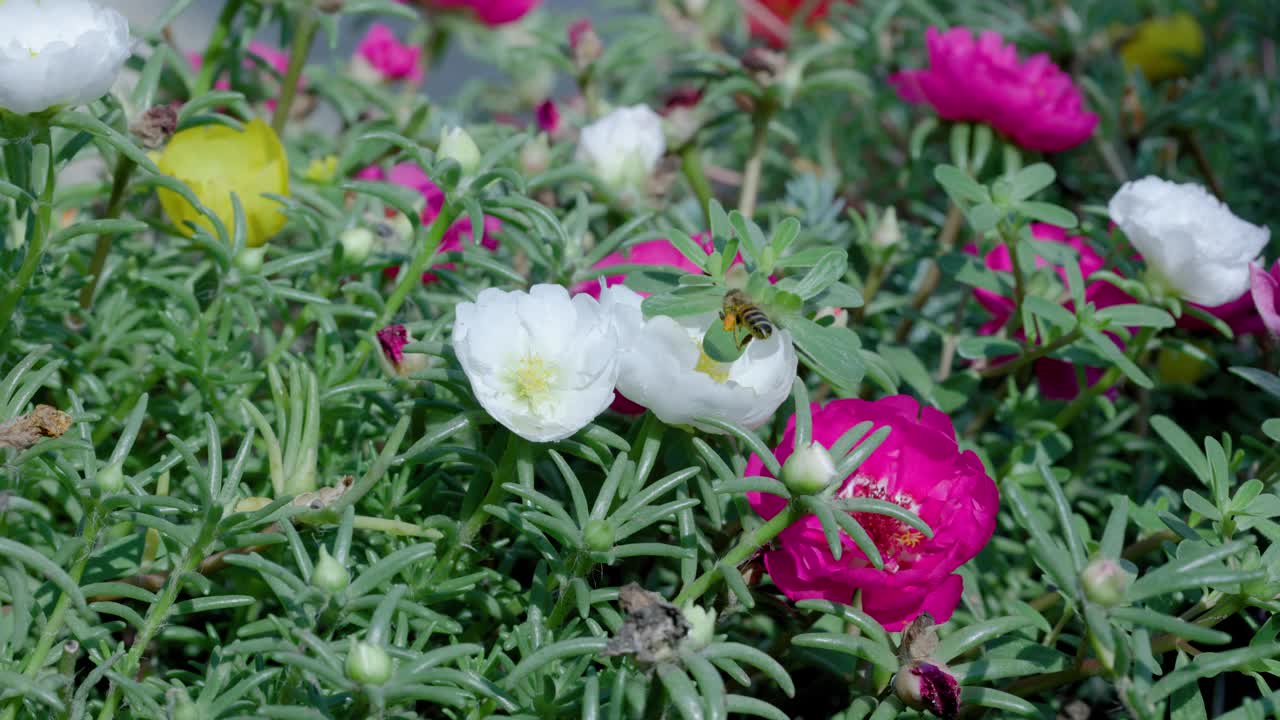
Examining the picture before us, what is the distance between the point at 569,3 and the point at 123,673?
10.4ft

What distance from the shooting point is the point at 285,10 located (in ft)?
5.04

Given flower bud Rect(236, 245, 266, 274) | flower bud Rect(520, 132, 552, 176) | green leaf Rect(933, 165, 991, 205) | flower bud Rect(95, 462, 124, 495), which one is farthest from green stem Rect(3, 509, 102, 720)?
green leaf Rect(933, 165, 991, 205)

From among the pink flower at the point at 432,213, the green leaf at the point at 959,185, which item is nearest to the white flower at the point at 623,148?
the pink flower at the point at 432,213

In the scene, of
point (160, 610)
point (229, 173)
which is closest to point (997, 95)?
point (229, 173)

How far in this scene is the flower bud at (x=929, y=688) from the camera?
2.98 feet

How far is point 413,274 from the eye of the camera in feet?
3.78

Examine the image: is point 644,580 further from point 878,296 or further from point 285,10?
point 285,10

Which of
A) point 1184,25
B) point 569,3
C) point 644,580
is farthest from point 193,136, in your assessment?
point 569,3

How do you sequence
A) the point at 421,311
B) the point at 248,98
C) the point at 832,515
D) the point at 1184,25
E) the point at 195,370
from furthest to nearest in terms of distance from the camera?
1. the point at 1184,25
2. the point at 248,98
3. the point at 421,311
4. the point at 195,370
5. the point at 832,515

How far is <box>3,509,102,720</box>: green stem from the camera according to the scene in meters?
0.90

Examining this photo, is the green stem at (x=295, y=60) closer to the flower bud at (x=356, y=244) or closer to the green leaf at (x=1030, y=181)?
the flower bud at (x=356, y=244)

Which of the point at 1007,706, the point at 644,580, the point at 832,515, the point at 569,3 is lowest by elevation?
the point at 569,3

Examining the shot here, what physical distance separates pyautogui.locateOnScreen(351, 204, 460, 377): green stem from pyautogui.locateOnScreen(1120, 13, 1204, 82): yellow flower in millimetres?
1741

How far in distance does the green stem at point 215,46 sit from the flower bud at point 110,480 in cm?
78
